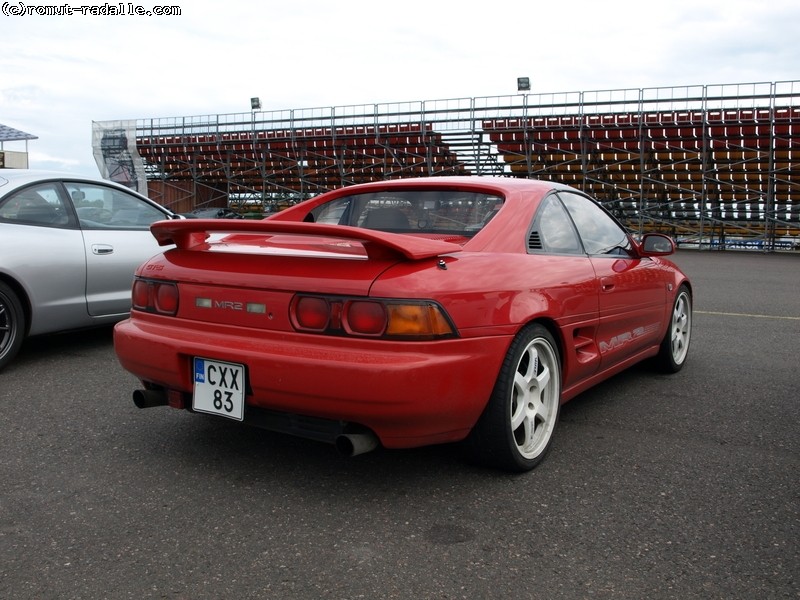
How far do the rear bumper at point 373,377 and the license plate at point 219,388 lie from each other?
4cm

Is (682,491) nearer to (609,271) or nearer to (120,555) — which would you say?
(609,271)

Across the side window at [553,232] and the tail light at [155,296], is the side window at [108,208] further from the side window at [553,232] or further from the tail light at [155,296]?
the side window at [553,232]

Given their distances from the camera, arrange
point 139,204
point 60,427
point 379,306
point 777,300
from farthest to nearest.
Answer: point 777,300, point 139,204, point 60,427, point 379,306

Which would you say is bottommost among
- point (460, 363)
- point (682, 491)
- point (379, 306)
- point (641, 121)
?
point (682, 491)

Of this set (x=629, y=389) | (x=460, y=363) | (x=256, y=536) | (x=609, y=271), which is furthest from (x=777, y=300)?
(x=256, y=536)

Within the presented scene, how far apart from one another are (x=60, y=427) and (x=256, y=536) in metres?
1.60

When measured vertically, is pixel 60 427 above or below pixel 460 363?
below

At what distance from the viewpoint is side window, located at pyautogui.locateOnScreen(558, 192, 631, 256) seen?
12.7 feet

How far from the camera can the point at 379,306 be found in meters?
2.66

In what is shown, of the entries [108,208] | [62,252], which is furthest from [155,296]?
[108,208]

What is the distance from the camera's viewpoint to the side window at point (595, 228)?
3873 mm

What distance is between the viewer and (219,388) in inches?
114

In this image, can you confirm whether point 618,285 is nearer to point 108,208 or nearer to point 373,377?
point 373,377

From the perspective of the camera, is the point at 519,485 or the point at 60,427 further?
the point at 60,427
